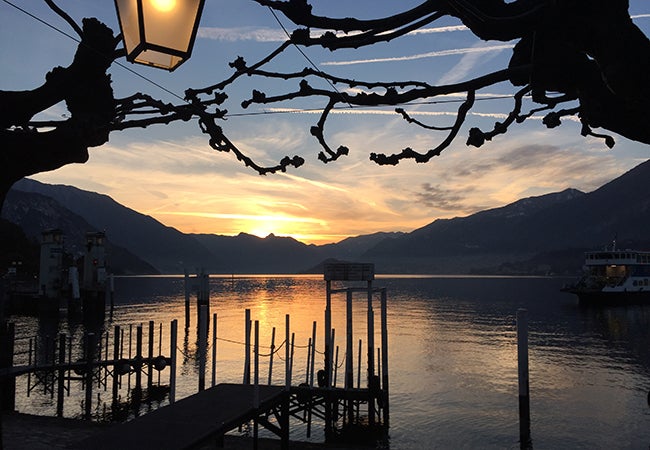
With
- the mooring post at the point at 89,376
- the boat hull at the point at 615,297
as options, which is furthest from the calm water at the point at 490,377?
the boat hull at the point at 615,297

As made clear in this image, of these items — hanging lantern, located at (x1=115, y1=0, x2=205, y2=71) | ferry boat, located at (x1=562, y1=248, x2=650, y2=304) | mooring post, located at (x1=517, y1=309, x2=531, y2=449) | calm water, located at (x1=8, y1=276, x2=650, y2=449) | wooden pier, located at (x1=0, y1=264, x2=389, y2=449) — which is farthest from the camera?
ferry boat, located at (x1=562, y1=248, x2=650, y2=304)

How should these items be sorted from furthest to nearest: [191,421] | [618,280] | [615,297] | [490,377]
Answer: [618,280], [615,297], [490,377], [191,421]

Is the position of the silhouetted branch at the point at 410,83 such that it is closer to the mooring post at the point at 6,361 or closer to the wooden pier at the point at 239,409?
the wooden pier at the point at 239,409

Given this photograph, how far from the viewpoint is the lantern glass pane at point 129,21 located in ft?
11.1

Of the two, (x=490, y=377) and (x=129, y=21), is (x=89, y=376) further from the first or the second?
(x=490, y=377)

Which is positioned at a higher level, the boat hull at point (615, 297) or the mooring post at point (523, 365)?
the mooring post at point (523, 365)

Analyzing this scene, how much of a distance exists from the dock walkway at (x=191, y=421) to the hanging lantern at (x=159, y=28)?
314 inches

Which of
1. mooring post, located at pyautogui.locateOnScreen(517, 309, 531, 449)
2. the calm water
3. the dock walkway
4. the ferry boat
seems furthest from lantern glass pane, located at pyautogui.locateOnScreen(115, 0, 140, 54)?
the ferry boat

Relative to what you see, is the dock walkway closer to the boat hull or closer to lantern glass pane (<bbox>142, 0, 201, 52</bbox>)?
lantern glass pane (<bbox>142, 0, 201, 52</bbox>)

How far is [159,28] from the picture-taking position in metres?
3.44

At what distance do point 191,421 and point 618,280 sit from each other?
344ft

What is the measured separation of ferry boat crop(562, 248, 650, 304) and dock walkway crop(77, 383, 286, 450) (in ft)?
323

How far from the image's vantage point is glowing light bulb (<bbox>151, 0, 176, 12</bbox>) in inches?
136

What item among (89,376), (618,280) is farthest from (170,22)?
(618,280)
